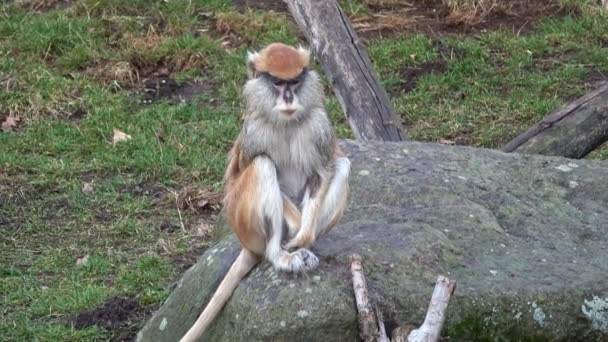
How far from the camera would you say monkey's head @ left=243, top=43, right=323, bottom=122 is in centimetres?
538

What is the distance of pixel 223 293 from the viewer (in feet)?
18.5

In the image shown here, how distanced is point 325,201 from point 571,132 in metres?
2.80

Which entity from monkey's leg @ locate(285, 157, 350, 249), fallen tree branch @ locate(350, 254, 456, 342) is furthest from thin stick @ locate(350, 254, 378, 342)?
monkey's leg @ locate(285, 157, 350, 249)

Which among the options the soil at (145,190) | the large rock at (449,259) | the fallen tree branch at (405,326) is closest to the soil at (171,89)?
the soil at (145,190)

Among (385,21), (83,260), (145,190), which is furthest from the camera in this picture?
(385,21)

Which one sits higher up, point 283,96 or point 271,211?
point 283,96

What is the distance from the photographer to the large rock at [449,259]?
Result: 17.8ft

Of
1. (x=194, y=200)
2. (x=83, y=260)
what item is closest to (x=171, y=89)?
(x=194, y=200)

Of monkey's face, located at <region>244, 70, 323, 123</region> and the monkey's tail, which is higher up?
monkey's face, located at <region>244, 70, 323, 123</region>

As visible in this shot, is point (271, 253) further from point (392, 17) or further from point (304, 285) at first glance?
point (392, 17)

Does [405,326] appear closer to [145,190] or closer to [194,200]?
[194,200]

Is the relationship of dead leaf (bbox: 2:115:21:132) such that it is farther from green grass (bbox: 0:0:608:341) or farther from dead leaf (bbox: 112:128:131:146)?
dead leaf (bbox: 112:128:131:146)

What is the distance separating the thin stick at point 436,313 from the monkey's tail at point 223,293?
3.37 ft

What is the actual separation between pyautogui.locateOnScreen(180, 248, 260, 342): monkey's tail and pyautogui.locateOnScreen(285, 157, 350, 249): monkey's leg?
241 millimetres
